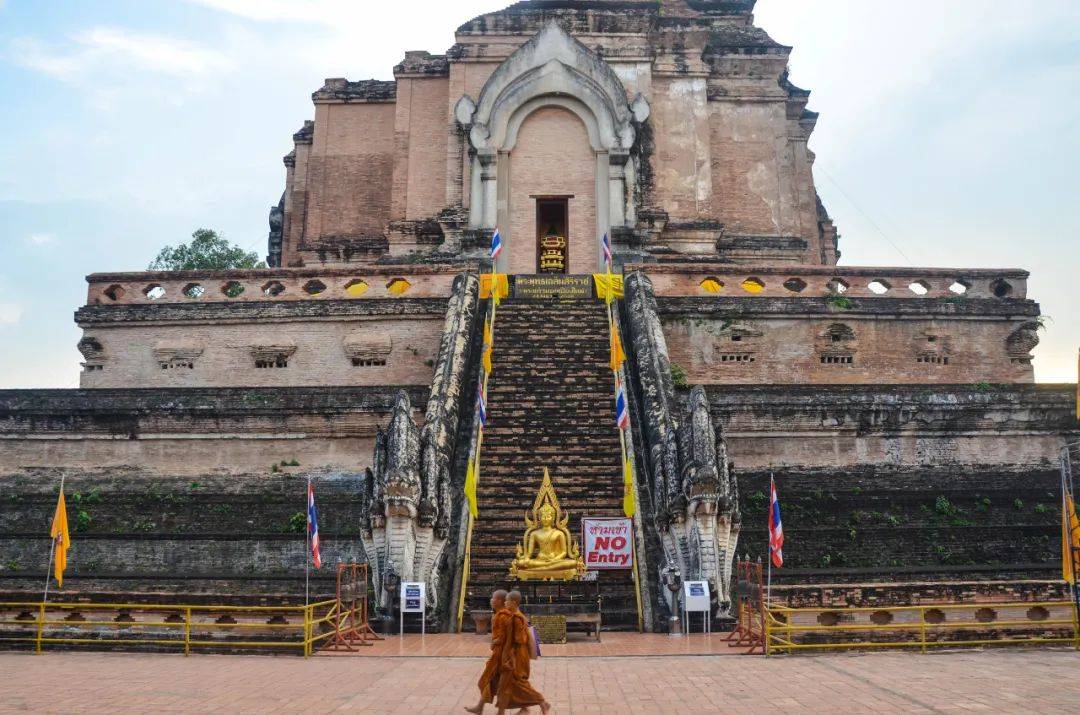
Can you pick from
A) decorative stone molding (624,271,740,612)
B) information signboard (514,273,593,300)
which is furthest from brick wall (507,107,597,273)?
decorative stone molding (624,271,740,612)

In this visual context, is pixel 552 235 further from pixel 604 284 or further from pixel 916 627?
pixel 916 627

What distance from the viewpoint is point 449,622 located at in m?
13.9

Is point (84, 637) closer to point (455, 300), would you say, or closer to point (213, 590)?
point (213, 590)

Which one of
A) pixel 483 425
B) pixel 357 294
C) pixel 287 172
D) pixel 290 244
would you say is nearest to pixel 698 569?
pixel 483 425

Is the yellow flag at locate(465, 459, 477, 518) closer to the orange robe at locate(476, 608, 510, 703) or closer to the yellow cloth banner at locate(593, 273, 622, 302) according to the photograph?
the orange robe at locate(476, 608, 510, 703)

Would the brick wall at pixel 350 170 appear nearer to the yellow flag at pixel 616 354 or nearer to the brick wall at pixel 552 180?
the brick wall at pixel 552 180

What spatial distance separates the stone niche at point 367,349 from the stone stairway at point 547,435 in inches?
102

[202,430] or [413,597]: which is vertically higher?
[202,430]

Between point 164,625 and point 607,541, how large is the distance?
5.97 m

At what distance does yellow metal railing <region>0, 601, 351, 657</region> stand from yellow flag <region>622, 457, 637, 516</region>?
4.52 m

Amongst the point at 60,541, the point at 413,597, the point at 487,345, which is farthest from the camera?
the point at 487,345

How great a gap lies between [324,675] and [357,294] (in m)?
12.9

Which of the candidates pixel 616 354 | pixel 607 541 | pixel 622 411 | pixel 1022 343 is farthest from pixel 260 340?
pixel 1022 343

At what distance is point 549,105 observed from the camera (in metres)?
26.0
